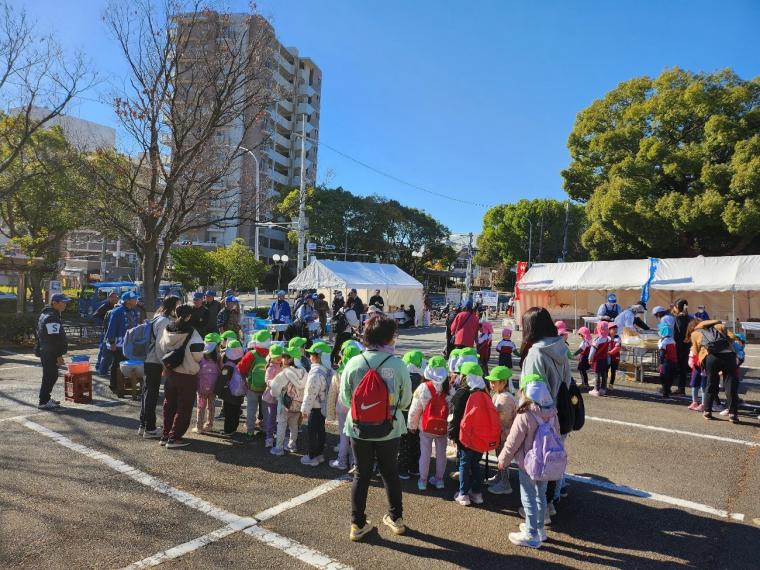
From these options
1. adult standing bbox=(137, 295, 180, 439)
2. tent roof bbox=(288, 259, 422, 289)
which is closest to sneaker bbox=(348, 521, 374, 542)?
adult standing bbox=(137, 295, 180, 439)

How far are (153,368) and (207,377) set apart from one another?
641 millimetres

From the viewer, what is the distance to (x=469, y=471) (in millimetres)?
4344

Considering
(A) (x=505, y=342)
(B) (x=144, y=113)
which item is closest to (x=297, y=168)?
(B) (x=144, y=113)

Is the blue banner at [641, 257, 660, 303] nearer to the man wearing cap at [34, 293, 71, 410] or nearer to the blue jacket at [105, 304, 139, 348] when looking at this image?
the blue jacket at [105, 304, 139, 348]

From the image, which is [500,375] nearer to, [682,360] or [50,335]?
[50,335]

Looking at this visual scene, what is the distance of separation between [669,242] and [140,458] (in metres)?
26.7

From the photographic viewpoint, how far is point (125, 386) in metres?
8.12

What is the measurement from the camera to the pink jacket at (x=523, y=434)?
3654mm

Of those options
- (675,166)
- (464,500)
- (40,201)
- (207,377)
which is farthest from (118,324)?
(675,166)

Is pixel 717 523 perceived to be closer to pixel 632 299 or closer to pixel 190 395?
pixel 190 395

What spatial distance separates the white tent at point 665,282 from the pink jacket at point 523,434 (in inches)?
592

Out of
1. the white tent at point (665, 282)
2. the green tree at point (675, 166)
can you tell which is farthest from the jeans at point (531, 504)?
the green tree at point (675, 166)

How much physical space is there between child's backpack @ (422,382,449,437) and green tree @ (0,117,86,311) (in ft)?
54.6

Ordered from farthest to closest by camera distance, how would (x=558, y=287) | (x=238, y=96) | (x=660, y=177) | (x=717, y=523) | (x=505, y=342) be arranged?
1. (x=660, y=177)
2. (x=558, y=287)
3. (x=238, y=96)
4. (x=505, y=342)
5. (x=717, y=523)
